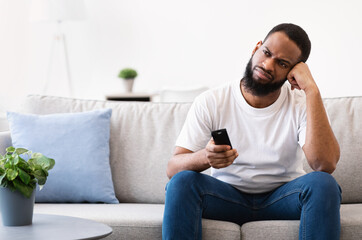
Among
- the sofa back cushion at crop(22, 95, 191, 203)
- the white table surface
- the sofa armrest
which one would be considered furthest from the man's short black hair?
the sofa armrest

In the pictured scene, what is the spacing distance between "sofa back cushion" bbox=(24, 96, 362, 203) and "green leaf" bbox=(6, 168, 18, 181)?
0.88 metres

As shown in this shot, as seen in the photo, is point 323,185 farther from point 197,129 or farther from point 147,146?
point 147,146

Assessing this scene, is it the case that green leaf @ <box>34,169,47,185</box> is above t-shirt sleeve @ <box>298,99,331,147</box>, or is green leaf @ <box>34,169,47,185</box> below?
below

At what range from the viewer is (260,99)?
2033 millimetres

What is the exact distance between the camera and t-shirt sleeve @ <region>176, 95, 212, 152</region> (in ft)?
6.54

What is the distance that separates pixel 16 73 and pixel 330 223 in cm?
370

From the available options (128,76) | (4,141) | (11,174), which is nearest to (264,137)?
(11,174)

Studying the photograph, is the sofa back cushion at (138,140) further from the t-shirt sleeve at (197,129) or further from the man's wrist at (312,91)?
the man's wrist at (312,91)

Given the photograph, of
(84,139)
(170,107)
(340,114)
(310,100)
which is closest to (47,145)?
(84,139)

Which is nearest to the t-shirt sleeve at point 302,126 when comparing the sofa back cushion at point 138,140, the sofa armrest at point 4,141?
the sofa back cushion at point 138,140

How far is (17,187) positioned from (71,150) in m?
0.74

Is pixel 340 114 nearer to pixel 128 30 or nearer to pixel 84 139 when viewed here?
pixel 84 139

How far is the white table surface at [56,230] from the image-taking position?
56.5 inches

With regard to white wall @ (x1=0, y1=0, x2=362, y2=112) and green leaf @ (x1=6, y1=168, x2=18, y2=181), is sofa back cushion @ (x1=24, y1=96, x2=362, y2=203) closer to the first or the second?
green leaf @ (x1=6, y1=168, x2=18, y2=181)
